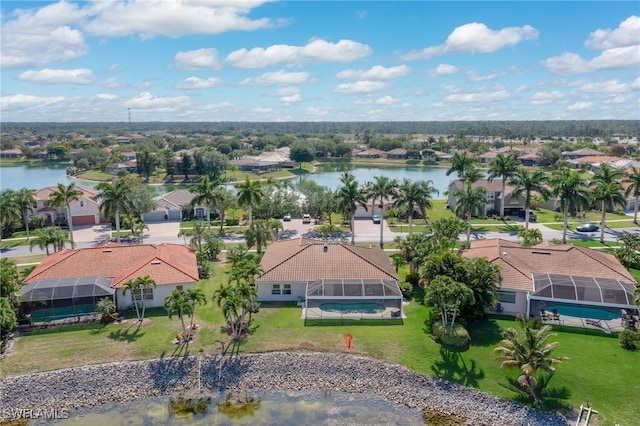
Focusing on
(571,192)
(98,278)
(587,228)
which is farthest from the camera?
(587,228)

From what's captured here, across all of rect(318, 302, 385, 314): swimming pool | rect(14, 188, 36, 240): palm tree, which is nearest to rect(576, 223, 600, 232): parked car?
rect(318, 302, 385, 314): swimming pool

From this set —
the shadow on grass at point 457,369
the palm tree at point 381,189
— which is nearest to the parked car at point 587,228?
the palm tree at point 381,189

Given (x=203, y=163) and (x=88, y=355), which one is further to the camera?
(x=203, y=163)

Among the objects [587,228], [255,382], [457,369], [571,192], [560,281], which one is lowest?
[255,382]

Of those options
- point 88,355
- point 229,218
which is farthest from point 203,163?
point 88,355

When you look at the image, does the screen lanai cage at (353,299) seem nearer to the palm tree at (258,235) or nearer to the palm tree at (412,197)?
the palm tree at (258,235)

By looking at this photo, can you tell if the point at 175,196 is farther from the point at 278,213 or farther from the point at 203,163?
the point at 203,163

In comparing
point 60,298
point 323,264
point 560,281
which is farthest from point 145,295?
point 560,281

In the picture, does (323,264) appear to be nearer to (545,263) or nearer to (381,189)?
(381,189)
